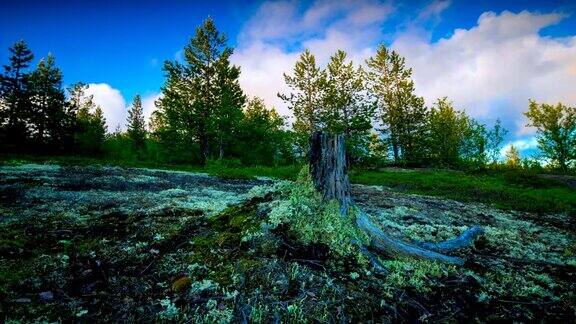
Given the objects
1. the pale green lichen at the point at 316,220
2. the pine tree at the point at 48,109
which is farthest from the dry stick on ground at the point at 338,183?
the pine tree at the point at 48,109

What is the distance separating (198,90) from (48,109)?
22588 millimetres

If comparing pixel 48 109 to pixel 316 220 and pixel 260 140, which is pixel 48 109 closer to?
pixel 260 140

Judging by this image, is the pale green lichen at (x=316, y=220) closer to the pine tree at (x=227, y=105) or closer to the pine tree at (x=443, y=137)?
the pine tree at (x=227, y=105)

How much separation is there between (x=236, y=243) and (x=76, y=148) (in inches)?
1926

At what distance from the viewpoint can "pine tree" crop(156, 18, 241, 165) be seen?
39.1m

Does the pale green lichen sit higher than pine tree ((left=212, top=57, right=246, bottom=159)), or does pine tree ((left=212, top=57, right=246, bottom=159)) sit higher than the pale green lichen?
pine tree ((left=212, top=57, right=246, bottom=159))

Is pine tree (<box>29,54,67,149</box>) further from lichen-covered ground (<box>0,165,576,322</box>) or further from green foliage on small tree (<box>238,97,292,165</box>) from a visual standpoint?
lichen-covered ground (<box>0,165,576,322</box>)

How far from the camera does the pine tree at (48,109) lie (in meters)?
44.0

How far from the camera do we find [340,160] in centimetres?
521

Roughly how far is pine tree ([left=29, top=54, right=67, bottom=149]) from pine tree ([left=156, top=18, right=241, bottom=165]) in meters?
15.7

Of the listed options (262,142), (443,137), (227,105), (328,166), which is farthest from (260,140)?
(328,166)

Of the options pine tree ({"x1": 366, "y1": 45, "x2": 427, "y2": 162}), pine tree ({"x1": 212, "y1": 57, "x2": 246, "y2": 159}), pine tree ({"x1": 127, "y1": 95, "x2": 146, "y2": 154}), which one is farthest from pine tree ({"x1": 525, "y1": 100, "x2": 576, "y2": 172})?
pine tree ({"x1": 127, "y1": 95, "x2": 146, "y2": 154})

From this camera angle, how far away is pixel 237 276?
12.1ft

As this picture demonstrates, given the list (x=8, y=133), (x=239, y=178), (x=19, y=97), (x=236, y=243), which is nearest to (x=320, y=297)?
(x=236, y=243)
